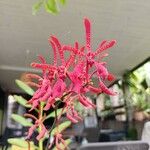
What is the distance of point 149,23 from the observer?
4.06m

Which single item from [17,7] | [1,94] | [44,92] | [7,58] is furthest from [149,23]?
[1,94]

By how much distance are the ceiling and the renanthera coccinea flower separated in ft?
8.05

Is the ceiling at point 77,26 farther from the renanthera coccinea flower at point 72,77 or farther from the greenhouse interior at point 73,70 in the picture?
the renanthera coccinea flower at point 72,77

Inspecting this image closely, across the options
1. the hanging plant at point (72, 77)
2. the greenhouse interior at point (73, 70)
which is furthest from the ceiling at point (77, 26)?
the hanging plant at point (72, 77)

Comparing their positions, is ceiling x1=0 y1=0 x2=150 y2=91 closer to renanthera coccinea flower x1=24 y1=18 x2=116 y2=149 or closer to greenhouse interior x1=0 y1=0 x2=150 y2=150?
greenhouse interior x1=0 y1=0 x2=150 y2=150

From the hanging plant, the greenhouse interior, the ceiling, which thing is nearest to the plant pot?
the greenhouse interior

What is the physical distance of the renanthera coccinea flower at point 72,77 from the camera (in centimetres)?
57

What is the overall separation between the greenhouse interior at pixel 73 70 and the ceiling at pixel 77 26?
10 mm

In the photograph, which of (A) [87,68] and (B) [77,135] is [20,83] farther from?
(B) [77,135]

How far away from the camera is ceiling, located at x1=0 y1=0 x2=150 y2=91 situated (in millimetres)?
3611

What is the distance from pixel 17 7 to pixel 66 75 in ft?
10.5

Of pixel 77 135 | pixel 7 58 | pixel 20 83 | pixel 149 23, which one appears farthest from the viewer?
pixel 77 135

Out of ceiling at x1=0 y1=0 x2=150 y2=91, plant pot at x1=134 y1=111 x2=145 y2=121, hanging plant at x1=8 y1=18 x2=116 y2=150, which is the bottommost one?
hanging plant at x1=8 y1=18 x2=116 y2=150

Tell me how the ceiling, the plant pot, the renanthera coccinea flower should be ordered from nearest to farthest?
1. the renanthera coccinea flower
2. the ceiling
3. the plant pot
